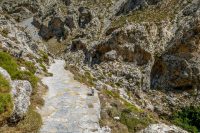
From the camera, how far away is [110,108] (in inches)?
982

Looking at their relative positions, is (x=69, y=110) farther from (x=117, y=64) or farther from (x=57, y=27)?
(x=57, y=27)

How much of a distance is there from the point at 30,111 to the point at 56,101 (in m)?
3.92

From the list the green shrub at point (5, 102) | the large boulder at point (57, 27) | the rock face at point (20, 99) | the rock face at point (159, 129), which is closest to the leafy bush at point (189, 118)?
the rock face at point (159, 129)

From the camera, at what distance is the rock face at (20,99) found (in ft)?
68.1

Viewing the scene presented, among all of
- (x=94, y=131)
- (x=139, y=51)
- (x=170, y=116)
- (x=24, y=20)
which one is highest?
(x=24, y=20)

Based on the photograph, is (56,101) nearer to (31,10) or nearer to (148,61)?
(148,61)

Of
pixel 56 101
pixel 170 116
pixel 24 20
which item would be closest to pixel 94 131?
pixel 56 101

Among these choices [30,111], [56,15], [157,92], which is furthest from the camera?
[56,15]

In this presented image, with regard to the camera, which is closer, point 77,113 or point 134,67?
point 77,113

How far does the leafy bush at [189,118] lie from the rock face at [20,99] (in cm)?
2933

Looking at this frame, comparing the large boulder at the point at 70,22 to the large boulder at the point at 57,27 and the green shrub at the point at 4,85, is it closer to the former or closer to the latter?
the large boulder at the point at 57,27

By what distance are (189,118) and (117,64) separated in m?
20.4

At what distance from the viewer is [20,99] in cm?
2217

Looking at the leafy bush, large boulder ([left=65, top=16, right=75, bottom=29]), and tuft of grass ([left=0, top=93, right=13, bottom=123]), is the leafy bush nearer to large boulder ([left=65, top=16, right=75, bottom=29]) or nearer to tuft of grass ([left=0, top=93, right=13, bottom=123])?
tuft of grass ([left=0, top=93, right=13, bottom=123])
